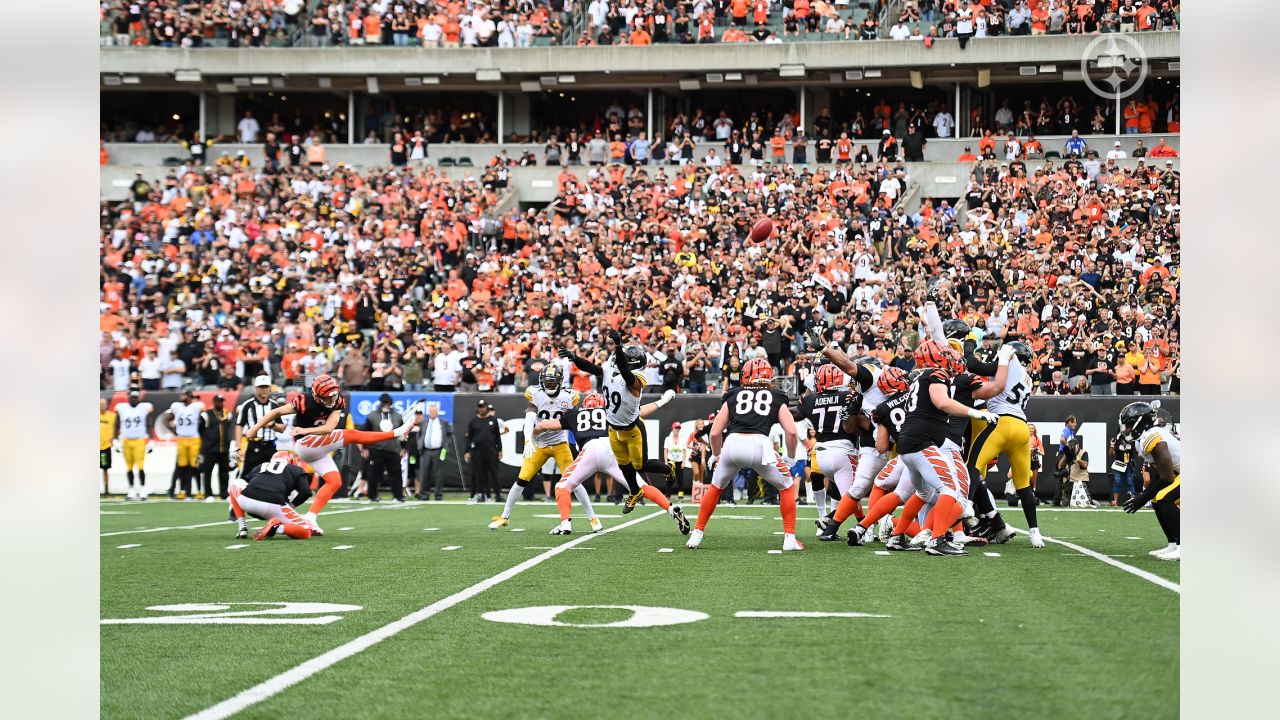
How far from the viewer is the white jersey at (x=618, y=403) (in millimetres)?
14812

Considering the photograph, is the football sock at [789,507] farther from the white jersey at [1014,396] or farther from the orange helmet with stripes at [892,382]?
the white jersey at [1014,396]

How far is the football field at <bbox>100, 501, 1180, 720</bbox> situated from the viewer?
5562 millimetres

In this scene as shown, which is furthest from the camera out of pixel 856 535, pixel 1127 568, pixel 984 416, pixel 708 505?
pixel 856 535

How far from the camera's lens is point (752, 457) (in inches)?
483

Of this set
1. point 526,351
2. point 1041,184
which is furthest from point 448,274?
point 1041,184

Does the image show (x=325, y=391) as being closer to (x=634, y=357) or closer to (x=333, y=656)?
(x=634, y=357)

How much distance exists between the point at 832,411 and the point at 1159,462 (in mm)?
3210

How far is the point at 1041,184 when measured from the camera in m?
28.0

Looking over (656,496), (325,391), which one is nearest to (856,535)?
(656,496)

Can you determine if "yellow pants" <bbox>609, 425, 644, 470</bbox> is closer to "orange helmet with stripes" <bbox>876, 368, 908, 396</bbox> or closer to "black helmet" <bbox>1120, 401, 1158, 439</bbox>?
"orange helmet with stripes" <bbox>876, 368, 908, 396</bbox>

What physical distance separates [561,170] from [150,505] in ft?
49.4

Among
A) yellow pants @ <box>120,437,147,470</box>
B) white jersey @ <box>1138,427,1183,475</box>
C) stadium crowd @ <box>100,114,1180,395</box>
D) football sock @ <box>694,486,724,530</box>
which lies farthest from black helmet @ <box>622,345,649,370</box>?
yellow pants @ <box>120,437,147,470</box>

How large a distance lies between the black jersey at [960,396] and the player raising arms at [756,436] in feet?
4.69
